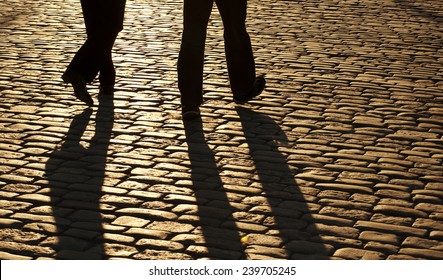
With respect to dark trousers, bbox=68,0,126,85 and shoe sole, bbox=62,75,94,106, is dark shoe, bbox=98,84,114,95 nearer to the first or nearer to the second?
dark trousers, bbox=68,0,126,85

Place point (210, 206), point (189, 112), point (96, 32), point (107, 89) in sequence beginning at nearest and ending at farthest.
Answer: point (210, 206)
point (189, 112)
point (96, 32)
point (107, 89)

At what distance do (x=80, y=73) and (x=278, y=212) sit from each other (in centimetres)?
318

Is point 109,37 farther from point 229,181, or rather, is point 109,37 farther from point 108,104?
point 229,181

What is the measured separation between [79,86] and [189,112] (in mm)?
986

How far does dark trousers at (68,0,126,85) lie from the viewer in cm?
932

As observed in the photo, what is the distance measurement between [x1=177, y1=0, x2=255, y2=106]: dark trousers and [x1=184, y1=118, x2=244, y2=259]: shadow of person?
591 millimetres

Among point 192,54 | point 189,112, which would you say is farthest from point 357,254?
point 192,54

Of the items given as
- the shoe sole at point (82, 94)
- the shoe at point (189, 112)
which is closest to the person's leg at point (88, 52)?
the shoe sole at point (82, 94)

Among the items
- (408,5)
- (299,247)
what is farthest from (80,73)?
(408,5)

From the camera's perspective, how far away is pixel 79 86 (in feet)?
30.2

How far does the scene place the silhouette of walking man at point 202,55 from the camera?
352 inches

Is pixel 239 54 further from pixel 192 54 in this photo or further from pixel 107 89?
pixel 107 89

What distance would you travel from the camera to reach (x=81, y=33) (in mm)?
12586

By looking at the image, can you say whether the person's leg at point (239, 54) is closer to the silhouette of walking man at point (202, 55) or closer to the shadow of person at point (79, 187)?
the silhouette of walking man at point (202, 55)
